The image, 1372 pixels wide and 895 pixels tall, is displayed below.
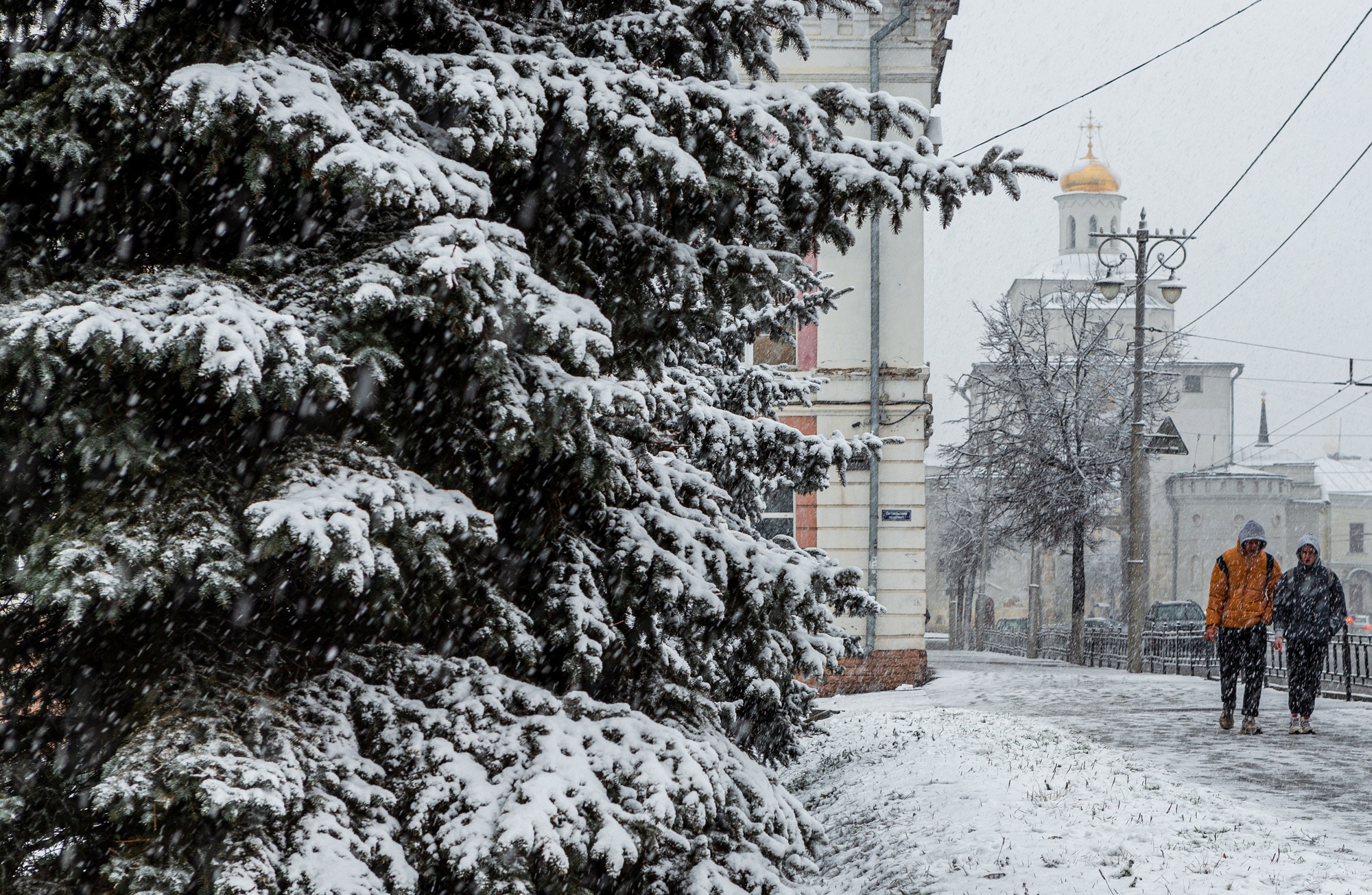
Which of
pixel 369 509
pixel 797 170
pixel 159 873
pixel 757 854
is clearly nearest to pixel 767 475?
pixel 797 170

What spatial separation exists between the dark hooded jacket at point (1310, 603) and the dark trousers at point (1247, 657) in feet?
0.84

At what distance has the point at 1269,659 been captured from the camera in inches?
851

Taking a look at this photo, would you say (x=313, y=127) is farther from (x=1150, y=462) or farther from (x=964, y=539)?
(x=1150, y=462)

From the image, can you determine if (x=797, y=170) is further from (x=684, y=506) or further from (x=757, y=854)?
(x=757, y=854)

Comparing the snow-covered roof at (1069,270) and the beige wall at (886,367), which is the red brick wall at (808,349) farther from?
the snow-covered roof at (1069,270)

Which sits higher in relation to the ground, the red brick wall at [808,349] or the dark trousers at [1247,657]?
the red brick wall at [808,349]

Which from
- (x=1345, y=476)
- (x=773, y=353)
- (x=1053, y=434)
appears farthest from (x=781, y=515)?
(x=1345, y=476)

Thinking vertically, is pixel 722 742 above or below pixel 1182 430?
below

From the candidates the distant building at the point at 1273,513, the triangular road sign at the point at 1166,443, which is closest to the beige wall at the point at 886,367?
the triangular road sign at the point at 1166,443

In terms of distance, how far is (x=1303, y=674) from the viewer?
10.2 meters

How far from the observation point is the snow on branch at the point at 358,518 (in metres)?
2.79

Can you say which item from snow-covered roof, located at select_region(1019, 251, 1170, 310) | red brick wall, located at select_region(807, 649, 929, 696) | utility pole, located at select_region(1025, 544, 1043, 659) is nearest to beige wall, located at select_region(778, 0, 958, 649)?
red brick wall, located at select_region(807, 649, 929, 696)

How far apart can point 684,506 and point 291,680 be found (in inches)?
63.7

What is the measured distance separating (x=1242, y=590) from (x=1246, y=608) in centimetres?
17
